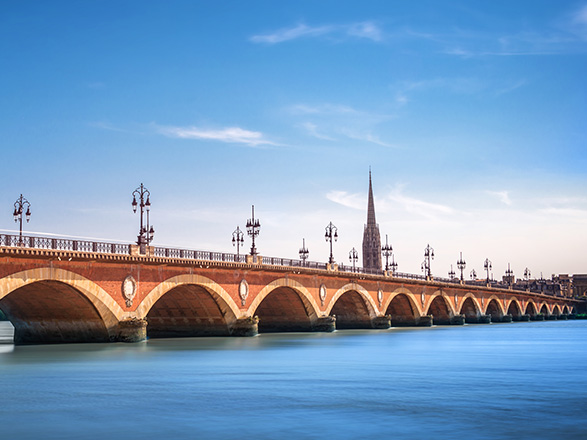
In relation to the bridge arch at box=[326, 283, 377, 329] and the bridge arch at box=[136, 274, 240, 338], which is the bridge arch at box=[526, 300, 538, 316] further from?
the bridge arch at box=[136, 274, 240, 338]

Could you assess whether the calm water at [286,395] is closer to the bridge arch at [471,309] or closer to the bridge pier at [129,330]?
the bridge pier at [129,330]

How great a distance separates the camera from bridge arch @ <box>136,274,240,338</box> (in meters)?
49.5

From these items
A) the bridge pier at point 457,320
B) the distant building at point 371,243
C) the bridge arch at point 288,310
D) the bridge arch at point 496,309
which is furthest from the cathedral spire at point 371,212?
the bridge arch at point 288,310

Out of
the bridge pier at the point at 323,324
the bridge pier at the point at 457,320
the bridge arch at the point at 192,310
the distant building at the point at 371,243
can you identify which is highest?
the distant building at the point at 371,243

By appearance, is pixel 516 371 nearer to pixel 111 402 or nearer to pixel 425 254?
pixel 111 402

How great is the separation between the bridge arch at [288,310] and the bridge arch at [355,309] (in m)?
8.30

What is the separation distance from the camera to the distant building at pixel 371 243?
581ft

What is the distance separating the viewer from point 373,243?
589 feet

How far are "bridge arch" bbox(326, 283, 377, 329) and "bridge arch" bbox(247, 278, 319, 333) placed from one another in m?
8.30

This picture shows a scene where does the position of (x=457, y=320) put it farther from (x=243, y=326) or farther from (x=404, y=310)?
(x=243, y=326)

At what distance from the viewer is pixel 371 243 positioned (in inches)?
7077

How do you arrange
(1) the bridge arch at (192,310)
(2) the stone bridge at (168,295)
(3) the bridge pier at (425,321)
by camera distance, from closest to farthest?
(2) the stone bridge at (168,295), (1) the bridge arch at (192,310), (3) the bridge pier at (425,321)

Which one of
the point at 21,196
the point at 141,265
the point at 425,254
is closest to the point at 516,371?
the point at 141,265

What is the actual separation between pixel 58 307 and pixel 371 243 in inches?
5550
